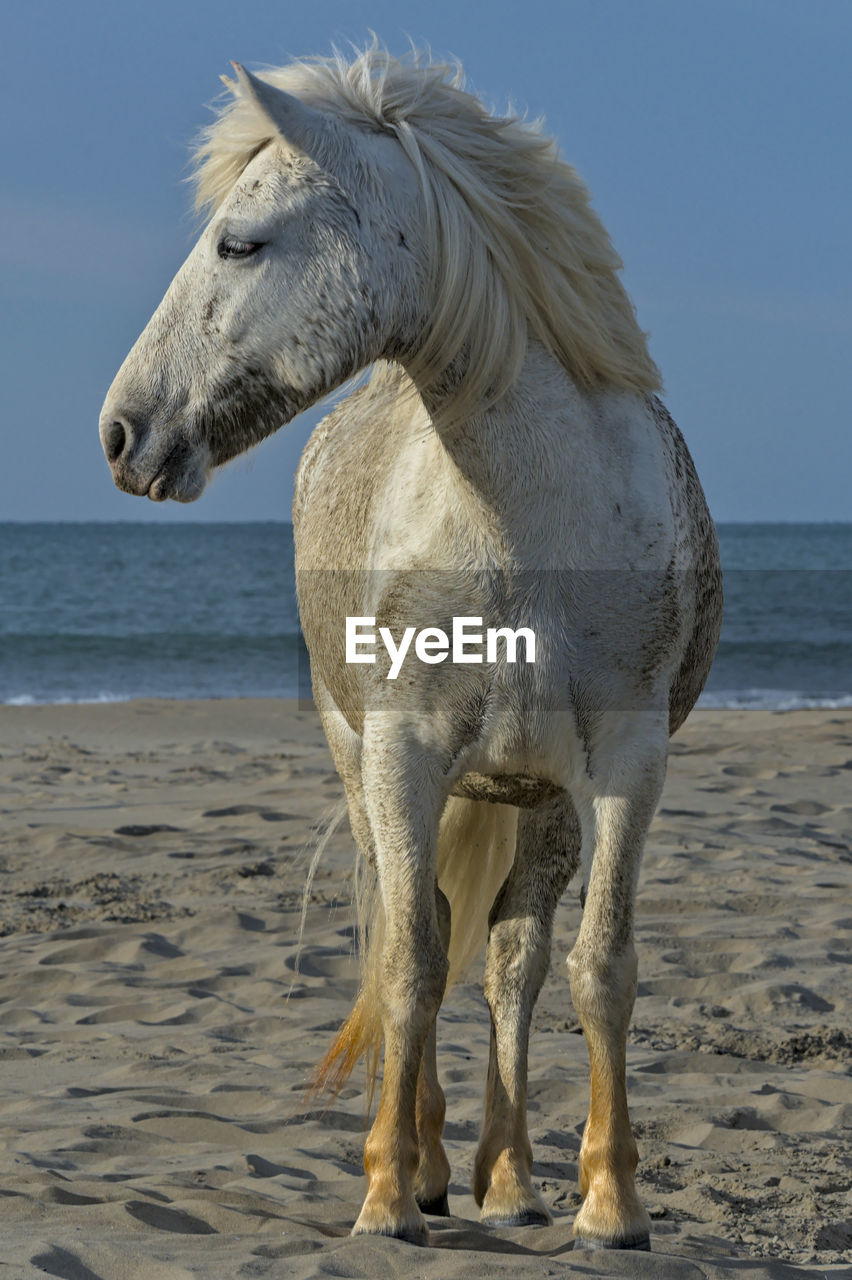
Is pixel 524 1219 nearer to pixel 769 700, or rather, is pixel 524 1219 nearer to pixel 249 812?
pixel 249 812

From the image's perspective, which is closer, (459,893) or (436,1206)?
(436,1206)

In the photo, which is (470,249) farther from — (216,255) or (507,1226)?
(507,1226)

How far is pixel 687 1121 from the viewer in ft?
13.2

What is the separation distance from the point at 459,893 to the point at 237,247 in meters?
1.91

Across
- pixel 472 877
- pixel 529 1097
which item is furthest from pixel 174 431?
pixel 529 1097

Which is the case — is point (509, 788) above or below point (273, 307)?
below

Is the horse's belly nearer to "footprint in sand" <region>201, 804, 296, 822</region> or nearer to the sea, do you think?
"footprint in sand" <region>201, 804, 296, 822</region>

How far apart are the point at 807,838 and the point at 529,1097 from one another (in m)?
4.06

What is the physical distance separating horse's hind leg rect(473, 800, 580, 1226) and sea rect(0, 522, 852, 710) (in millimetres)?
12398

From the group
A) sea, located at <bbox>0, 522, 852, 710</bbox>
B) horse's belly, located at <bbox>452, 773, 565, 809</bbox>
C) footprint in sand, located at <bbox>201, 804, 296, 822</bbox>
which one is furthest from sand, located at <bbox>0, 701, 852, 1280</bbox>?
sea, located at <bbox>0, 522, 852, 710</bbox>

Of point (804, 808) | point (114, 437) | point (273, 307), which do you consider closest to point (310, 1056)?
point (114, 437)

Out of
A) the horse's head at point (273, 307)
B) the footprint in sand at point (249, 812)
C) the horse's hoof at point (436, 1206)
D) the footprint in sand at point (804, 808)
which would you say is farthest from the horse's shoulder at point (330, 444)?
the footprint in sand at point (804, 808)

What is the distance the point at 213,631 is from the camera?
26953 millimetres

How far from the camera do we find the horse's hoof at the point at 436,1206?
3.46 metres
